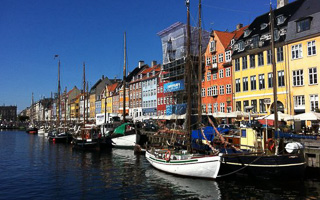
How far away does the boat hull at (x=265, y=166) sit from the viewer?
2027 cm

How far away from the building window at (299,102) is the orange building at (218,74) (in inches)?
505

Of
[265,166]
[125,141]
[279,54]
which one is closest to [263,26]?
[279,54]

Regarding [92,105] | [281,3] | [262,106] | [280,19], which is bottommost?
[262,106]

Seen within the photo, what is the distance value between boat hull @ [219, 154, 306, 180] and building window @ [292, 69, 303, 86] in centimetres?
2222

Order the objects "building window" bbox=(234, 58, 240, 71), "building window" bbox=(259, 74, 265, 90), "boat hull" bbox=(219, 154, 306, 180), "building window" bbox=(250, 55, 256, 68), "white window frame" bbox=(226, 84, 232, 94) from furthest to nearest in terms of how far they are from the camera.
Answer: "white window frame" bbox=(226, 84, 232, 94) → "building window" bbox=(234, 58, 240, 71) → "building window" bbox=(250, 55, 256, 68) → "building window" bbox=(259, 74, 265, 90) → "boat hull" bbox=(219, 154, 306, 180)

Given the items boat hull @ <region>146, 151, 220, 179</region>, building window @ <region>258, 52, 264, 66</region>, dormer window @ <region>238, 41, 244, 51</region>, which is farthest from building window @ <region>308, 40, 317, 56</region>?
boat hull @ <region>146, 151, 220, 179</region>

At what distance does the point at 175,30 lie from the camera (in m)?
70.5

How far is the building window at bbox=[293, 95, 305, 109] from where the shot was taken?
128ft

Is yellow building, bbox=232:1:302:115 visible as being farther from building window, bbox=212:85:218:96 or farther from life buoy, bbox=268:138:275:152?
life buoy, bbox=268:138:275:152

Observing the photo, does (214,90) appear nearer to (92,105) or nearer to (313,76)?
(313,76)

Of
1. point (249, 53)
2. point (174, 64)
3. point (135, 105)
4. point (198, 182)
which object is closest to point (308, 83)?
point (249, 53)

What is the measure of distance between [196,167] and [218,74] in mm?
36350

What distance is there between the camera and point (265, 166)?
20.6 metres

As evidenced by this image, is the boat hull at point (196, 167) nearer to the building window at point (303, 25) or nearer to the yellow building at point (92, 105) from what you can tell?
the building window at point (303, 25)
